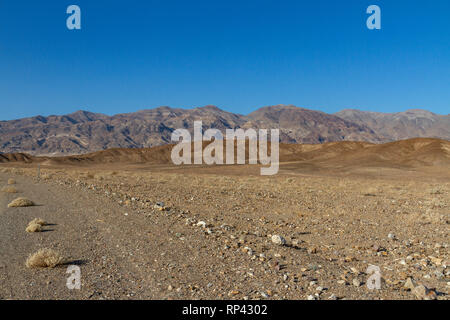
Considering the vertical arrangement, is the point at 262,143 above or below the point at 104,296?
above

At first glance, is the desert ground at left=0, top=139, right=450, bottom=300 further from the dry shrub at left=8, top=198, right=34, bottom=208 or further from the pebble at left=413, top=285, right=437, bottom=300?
the dry shrub at left=8, top=198, right=34, bottom=208

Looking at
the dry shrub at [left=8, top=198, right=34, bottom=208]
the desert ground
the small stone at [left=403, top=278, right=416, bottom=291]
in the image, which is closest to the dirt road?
the desert ground

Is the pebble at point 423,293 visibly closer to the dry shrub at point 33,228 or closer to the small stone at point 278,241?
the small stone at point 278,241

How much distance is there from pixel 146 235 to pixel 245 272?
384 centimetres

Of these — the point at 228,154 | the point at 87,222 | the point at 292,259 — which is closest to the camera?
the point at 292,259

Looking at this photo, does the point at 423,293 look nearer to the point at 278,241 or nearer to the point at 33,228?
the point at 278,241

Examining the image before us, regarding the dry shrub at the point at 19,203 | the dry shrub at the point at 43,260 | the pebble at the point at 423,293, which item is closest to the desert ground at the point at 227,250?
the pebble at the point at 423,293

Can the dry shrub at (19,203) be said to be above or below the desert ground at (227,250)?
above

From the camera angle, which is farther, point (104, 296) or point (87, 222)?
point (87, 222)

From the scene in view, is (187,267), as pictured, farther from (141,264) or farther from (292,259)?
(292,259)

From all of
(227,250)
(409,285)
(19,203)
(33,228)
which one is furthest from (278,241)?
(19,203)

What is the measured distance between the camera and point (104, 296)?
5.32 m

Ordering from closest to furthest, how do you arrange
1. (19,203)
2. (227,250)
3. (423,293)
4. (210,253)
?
(423,293) < (210,253) < (227,250) < (19,203)
